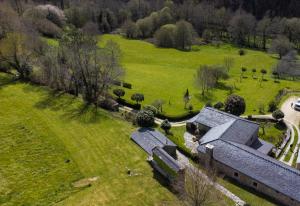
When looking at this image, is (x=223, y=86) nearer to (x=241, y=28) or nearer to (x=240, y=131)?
(x=240, y=131)

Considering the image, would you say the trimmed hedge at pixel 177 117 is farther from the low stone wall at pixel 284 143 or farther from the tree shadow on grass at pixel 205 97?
the low stone wall at pixel 284 143

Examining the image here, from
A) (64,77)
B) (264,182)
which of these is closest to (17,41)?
(64,77)

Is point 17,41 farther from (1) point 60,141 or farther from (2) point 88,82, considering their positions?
(1) point 60,141

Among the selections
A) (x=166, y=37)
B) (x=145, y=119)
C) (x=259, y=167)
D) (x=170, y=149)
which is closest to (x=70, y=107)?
(x=145, y=119)

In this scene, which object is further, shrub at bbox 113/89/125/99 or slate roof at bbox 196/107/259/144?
shrub at bbox 113/89/125/99

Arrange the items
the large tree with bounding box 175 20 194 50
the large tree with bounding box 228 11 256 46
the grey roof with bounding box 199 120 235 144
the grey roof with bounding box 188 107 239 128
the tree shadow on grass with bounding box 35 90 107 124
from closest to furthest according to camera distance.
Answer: the grey roof with bounding box 199 120 235 144, the grey roof with bounding box 188 107 239 128, the tree shadow on grass with bounding box 35 90 107 124, the large tree with bounding box 175 20 194 50, the large tree with bounding box 228 11 256 46

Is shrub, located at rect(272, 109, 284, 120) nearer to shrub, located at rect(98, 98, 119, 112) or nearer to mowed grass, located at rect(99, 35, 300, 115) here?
mowed grass, located at rect(99, 35, 300, 115)

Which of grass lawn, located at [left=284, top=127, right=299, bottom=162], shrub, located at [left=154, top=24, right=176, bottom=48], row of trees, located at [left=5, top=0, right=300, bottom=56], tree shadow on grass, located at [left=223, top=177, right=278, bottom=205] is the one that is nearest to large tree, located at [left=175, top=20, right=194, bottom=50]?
row of trees, located at [left=5, top=0, right=300, bottom=56]
